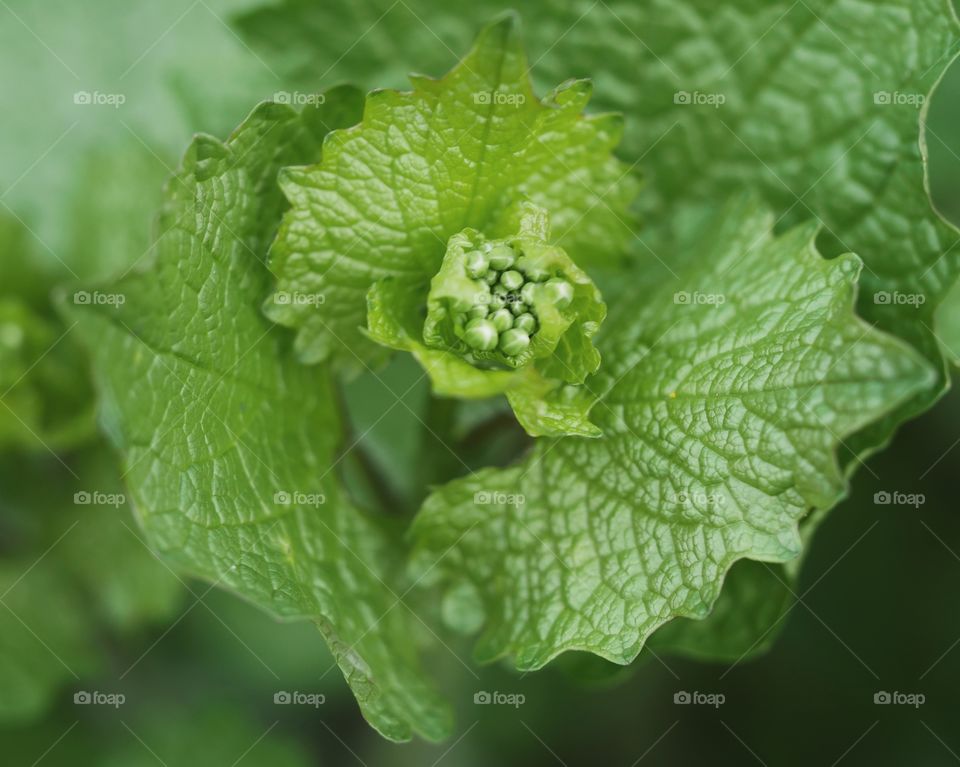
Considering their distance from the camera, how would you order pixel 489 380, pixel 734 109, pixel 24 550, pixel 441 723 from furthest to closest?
pixel 24 550, pixel 734 109, pixel 441 723, pixel 489 380

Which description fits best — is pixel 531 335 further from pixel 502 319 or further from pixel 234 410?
pixel 234 410

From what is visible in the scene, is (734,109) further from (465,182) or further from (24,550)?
(24,550)

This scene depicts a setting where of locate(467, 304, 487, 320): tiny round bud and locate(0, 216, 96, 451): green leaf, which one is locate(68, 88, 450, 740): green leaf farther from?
locate(0, 216, 96, 451): green leaf

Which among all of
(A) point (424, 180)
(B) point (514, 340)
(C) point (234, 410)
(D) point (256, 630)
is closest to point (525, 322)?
(B) point (514, 340)

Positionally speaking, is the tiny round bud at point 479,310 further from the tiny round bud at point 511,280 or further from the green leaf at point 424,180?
the green leaf at point 424,180

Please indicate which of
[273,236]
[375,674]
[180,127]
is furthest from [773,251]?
[180,127]

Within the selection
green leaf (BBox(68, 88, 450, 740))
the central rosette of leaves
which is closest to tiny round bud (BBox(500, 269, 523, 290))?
the central rosette of leaves

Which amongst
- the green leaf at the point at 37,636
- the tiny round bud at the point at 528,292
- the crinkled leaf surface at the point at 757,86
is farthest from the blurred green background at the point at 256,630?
the tiny round bud at the point at 528,292
